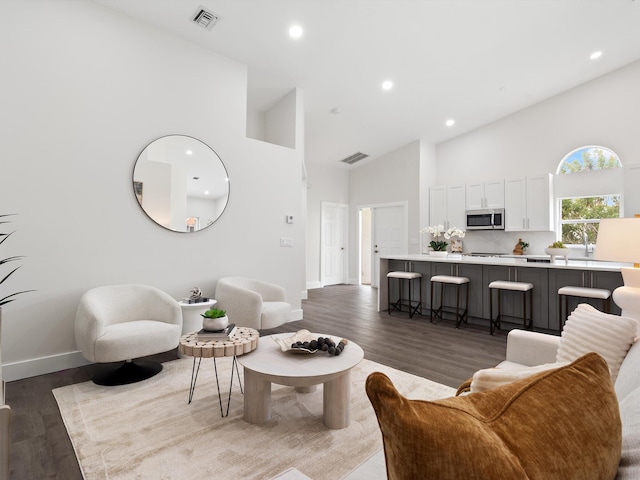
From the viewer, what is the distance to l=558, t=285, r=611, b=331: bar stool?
3561mm

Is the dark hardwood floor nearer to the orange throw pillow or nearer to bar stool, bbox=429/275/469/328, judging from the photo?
bar stool, bbox=429/275/469/328

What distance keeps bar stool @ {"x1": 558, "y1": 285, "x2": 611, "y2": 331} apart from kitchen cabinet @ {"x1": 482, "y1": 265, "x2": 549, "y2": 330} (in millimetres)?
215

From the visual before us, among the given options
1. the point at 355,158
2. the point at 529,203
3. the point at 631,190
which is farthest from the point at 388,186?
the point at 631,190

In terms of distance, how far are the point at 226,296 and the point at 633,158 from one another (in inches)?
261

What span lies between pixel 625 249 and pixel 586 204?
485cm

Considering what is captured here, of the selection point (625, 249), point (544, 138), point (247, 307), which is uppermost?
point (544, 138)

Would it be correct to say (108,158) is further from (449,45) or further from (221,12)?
(449,45)

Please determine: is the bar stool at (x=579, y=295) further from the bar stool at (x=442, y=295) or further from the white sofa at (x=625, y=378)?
the white sofa at (x=625, y=378)

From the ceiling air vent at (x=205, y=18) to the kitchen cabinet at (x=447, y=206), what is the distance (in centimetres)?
554

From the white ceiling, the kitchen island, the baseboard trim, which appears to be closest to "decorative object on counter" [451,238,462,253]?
the kitchen island

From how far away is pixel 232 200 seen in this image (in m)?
4.38

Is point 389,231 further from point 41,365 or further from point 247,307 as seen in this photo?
point 41,365

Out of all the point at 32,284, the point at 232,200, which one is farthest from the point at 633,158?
the point at 32,284

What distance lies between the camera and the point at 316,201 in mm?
8266
